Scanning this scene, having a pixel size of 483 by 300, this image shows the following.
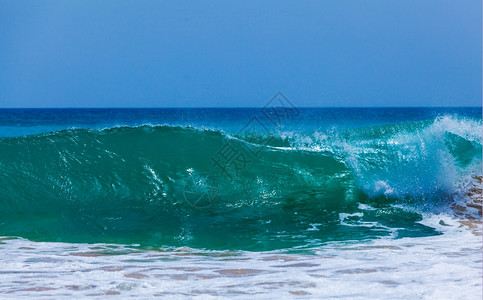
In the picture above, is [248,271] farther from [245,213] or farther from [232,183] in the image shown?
[232,183]

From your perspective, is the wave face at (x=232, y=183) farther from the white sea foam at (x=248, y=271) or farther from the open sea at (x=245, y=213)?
the white sea foam at (x=248, y=271)

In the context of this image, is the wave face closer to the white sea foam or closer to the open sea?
the open sea

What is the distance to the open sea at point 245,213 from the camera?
11.9ft

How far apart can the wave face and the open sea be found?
0.03m

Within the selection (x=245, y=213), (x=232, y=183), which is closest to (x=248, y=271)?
(x=245, y=213)

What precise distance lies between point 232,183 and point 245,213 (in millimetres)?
1103

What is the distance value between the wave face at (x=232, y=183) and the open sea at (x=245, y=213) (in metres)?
0.03

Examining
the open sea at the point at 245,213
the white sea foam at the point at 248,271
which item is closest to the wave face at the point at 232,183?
the open sea at the point at 245,213

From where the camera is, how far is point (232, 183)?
7.70 metres

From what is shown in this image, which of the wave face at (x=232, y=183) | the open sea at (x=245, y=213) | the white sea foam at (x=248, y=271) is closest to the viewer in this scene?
the white sea foam at (x=248, y=271)

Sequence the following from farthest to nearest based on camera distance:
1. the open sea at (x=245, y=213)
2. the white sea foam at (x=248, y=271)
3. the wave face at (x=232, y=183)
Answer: the wave face at (x=232, y=183), the open sea at (x=245, y=213), the white sea foam at (x=248, y=271)

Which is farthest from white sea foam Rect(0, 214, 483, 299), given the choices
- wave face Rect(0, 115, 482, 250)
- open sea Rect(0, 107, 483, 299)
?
wave face Rect(0, 115, 482, 250)

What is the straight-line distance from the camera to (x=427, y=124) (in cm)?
951

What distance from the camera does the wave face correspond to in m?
5.80
